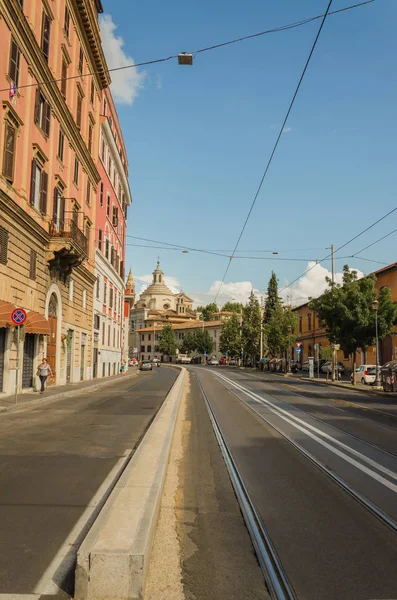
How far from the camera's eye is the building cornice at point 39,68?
19.9 m

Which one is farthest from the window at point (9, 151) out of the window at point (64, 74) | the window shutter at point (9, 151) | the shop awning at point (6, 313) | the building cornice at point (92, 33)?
the building cornice at point (92, 33)

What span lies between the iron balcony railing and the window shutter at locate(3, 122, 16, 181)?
233 inches

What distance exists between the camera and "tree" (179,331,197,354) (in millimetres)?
136375

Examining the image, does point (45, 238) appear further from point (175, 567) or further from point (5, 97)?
point (175, 567)

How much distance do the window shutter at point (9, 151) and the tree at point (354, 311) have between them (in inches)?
920

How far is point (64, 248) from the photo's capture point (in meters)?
25.9

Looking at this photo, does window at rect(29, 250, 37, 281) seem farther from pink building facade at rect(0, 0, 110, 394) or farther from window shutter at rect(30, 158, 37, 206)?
window shutter at rect(30, 158, 37, 206)

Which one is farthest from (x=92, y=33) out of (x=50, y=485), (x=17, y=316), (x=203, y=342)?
(x=203, y=342)

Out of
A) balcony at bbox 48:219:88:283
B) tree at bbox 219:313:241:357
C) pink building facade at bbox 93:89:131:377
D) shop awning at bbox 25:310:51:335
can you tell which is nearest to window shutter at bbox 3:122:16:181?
shop awning at bbox 25:310:51:335

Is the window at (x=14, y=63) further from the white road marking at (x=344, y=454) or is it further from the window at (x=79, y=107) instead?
the white road marking at (x=344, y=454)

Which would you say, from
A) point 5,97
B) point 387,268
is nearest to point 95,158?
point 5,97

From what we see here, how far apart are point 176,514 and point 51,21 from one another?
25923 millimetres

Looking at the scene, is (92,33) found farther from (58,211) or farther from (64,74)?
(58,211)

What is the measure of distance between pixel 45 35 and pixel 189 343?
115 m
